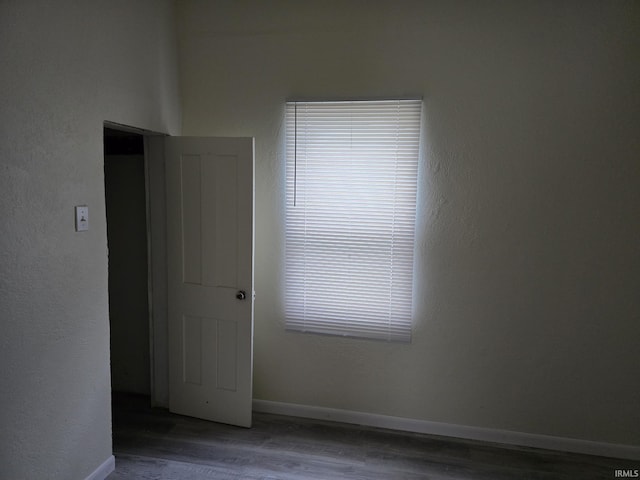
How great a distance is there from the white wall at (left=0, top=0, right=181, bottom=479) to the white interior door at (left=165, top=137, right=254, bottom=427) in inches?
21.8

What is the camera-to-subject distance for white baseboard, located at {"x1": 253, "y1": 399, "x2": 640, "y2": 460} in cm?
265

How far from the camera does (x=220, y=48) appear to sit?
296cm

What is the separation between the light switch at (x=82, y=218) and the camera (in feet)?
6.84

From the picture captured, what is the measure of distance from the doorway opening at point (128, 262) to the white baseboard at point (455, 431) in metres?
1.10

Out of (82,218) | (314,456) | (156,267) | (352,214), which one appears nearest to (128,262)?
(156,267)

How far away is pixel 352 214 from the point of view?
9.30 ft

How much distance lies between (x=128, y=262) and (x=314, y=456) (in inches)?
82.3

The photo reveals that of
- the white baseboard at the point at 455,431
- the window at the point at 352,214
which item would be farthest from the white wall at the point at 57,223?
the white baseboard at the point at 455,431

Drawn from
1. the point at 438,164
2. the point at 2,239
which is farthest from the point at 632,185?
the point at 2,239

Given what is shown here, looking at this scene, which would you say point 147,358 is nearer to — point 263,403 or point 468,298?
point 263,403

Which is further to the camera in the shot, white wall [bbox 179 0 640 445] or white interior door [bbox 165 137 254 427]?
white interior door [bbox 165 137 254 427]
